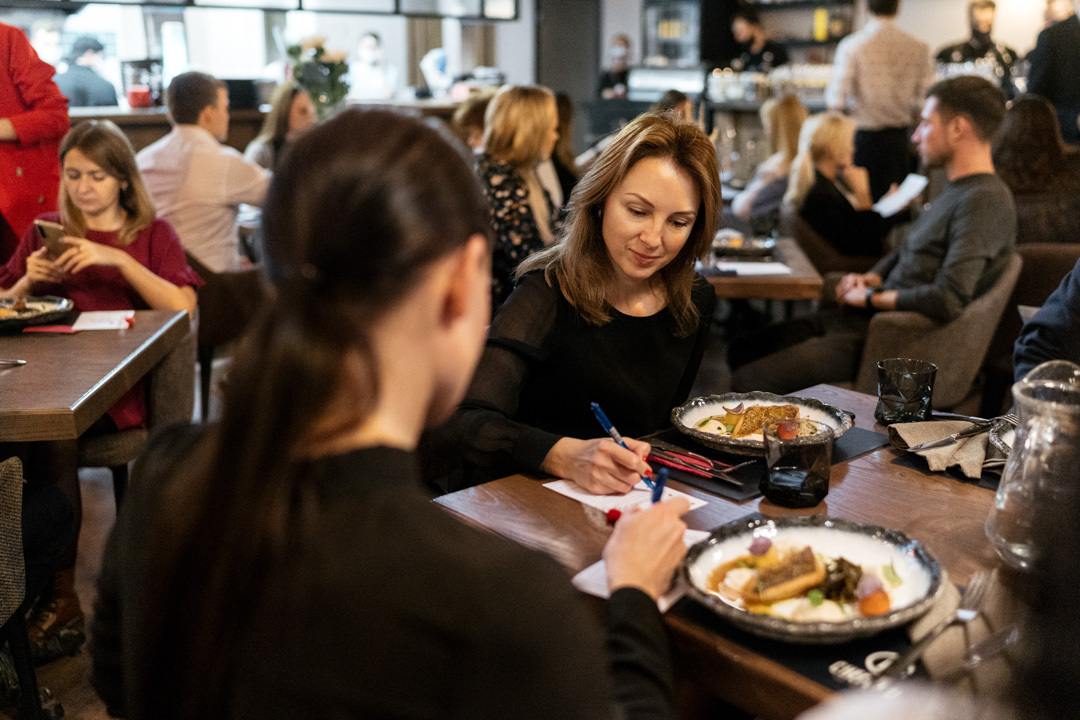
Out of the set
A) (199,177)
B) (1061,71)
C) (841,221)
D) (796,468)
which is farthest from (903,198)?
(796,468)

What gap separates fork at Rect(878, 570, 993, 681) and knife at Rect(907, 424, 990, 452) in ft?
1.24

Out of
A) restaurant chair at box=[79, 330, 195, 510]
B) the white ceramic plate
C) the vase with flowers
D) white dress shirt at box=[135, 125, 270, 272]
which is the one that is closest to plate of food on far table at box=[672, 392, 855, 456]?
the white ceramic plate

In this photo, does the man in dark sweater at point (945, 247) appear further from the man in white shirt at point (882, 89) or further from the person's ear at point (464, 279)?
the man in white shirt at point (882, 89)

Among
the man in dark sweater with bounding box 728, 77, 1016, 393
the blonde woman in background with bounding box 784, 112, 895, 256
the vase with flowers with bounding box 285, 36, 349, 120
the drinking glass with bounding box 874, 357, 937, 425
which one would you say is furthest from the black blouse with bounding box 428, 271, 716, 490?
the vase with flowers with bounding box 285, 36, 349, 120

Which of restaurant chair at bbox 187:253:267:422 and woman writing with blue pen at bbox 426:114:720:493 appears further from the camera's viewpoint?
restaurant chair at bbox 187:253:267:422

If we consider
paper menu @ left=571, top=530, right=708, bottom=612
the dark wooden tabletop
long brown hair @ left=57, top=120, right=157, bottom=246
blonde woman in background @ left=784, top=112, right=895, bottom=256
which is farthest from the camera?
blonde woman in background @ left=784, top=112, right=895, bottom=256

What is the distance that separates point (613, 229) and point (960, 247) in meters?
1.63

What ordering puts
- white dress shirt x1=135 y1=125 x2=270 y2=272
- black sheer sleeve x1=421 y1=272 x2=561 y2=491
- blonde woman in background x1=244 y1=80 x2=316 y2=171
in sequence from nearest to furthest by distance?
black sheer sleeve x1=421 y1=272 x2=561 y2=491
white dress shirt x1=135 y1=125 x2=270 y2=272
blonde woman in background x1=244 y1=80 x2=316 y2=171

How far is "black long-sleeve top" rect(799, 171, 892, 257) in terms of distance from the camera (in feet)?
14.3

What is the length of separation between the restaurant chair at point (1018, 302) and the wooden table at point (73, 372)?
289 cm

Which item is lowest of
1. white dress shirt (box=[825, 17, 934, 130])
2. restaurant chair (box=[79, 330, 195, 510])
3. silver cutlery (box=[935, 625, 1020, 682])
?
restaurant chair (box=[79, 330, 195, 510])

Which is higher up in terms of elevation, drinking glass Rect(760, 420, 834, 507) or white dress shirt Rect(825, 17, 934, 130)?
white dress shirt Rect(825, 17, 934, 130)

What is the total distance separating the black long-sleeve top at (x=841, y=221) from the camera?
172 inches

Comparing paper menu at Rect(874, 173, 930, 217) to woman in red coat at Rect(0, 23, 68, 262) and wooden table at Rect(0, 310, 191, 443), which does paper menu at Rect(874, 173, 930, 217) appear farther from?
woman in red coat at Rect(0, 23, 68, 262)
